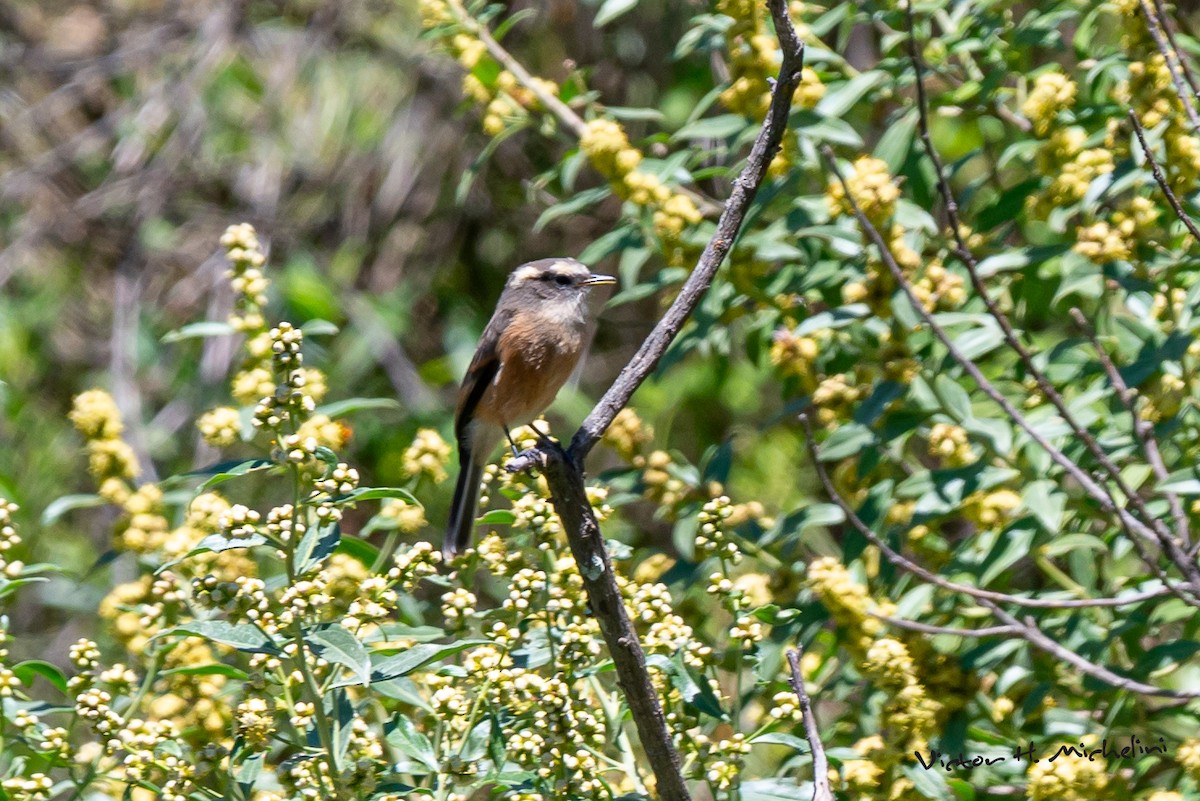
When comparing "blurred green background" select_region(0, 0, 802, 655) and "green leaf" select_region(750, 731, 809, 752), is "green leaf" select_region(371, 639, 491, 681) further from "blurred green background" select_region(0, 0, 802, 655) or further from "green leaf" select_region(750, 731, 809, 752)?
"blurred green background" select_region(0, 0, 802, 655)

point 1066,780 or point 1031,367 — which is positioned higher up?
point 1031,367

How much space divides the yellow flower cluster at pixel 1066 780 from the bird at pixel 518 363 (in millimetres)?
1989

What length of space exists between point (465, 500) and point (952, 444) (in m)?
1.77

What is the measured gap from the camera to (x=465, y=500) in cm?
471

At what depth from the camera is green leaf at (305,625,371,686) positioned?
2266 mm

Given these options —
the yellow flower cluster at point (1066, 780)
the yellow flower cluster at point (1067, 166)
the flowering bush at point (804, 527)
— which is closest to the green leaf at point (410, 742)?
the flowering bush at point (804, 527)

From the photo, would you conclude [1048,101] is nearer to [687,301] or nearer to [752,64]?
[752,64]

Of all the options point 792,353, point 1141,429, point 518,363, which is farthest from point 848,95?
point 518,363

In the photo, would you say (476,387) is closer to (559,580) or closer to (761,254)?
(761,254)

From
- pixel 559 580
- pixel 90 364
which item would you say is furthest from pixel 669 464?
pixel 90 364

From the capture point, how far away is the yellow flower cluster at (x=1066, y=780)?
9.31 feet

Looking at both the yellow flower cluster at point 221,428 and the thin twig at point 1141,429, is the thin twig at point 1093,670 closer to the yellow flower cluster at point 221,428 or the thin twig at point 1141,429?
the thin twig at point 1141,429

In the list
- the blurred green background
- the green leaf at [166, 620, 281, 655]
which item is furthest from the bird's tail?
the green leaf at [166, 620, 281, 655]

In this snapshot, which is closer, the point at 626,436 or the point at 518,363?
the point at 626,436
